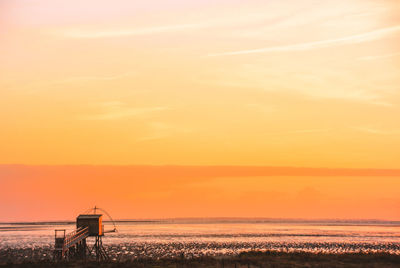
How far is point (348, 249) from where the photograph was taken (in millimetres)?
74250

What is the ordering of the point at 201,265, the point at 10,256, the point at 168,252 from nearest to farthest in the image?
the point at 201,265, the point at 10,256, the point at 168,252

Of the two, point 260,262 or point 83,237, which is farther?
point 83,237

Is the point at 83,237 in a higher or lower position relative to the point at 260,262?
higher

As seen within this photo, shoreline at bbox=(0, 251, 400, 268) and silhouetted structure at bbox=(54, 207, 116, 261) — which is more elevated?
silhouetted structure at bbox=(54, 207, 116, 261)

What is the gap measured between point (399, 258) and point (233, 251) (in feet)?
72.7

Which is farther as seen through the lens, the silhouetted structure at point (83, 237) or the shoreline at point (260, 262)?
the silhouetted structure at point (83, 237)

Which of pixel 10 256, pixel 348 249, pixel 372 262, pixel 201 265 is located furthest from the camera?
pixel 348 249

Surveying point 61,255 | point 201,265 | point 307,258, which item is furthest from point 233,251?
point 61,255

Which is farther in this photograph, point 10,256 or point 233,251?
point 233,251

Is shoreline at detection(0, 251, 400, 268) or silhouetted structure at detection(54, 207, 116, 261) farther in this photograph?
silhouetted structure at detection(54, 207, 116, 261)

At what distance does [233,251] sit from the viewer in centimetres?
6944

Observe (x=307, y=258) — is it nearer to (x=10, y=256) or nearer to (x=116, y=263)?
(x=116, y=263)

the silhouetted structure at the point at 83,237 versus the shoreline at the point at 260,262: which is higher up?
the silhouetted structure at the point at 83,237

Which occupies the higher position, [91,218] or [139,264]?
[91,218]
